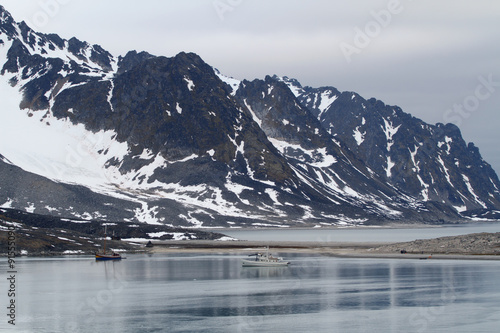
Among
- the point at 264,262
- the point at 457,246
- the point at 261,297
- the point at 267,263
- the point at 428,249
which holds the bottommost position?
the point at 261,297

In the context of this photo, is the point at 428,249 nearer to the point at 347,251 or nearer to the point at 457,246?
the point at 457,246

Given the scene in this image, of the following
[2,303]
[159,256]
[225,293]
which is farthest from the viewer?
[159,256]

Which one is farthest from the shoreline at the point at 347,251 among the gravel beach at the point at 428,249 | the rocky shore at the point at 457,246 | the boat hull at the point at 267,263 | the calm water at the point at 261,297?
the boat hull at the point at 267,263

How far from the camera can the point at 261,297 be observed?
93812mm

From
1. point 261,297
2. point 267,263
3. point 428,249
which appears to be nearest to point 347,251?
point 428,249

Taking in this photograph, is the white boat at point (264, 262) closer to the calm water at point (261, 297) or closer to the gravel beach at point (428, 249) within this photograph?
the calm water at point (261, 297)

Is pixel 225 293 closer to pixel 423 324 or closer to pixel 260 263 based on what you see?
pixel 423 324

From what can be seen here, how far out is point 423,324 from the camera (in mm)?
72375

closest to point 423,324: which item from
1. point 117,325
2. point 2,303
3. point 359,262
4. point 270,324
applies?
point 270,324

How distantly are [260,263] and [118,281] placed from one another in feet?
110

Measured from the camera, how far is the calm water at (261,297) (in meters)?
73.9

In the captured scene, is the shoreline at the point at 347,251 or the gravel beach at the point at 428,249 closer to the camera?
the shoreline at the point at 347,251

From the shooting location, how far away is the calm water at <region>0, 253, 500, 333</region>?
73938 mm

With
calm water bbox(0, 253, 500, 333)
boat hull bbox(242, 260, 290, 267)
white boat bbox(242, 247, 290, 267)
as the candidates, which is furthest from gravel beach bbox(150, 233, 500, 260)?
boat hull bbox(242, 260, 290, 267)
